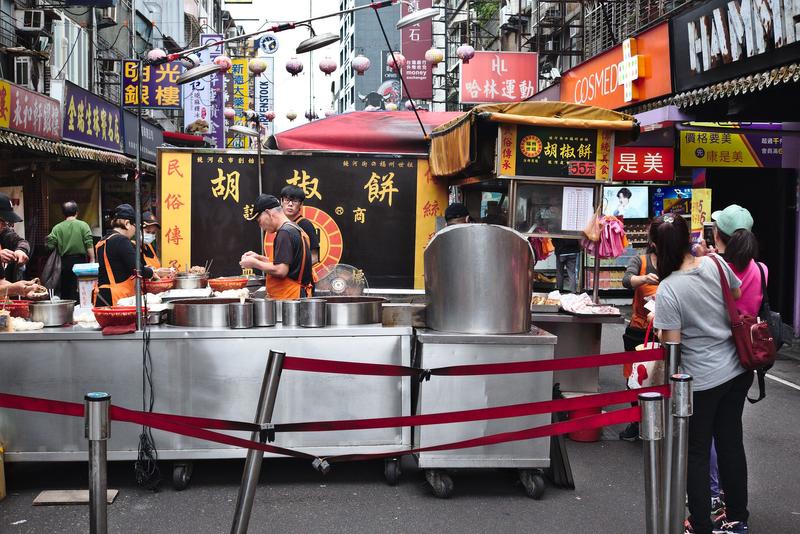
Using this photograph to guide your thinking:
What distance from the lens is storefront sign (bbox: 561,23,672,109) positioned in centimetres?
1323

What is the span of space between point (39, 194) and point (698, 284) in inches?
601

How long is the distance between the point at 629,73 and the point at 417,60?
21.5 m

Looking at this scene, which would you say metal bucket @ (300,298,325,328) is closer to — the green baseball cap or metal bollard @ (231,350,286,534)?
metal bollard @ (231,350,286,534)

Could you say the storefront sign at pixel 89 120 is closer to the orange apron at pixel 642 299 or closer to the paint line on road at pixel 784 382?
the orange apron at pixel 642 299

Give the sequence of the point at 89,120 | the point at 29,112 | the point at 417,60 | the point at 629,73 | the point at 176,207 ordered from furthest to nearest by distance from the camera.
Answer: the point at 417,60 → the point at 89,120 → the point at 629,73 → the point at 29,112 → the point at 176,207

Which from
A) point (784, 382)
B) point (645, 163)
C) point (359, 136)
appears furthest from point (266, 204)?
point (645, 163)

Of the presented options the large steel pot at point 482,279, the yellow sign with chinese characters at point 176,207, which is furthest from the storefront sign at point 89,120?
the large steel pot at point 482,279

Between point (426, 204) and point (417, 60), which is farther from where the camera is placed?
point (417, 60)

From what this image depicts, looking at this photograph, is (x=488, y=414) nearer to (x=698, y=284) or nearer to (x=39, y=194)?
(x=698, y=284)

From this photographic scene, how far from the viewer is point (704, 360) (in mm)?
4516

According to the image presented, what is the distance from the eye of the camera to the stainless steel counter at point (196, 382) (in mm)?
5785

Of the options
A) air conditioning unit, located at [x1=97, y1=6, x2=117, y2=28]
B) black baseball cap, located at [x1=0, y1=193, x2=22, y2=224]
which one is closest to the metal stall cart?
black baseball cap, located at [x1=0, y1=193, x2=22, y2=224]

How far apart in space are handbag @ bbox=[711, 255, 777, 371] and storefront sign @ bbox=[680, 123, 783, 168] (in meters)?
8.30

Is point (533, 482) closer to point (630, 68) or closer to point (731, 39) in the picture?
point (731, 39)
